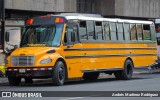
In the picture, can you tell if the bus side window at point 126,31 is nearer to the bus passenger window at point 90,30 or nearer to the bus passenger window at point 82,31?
the bus passenger window at point 90,30

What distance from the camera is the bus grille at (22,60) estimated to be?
2230 centimetres

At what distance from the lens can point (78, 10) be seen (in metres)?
41.8

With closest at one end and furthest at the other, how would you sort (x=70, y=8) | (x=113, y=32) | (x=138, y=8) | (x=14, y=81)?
1. (x=14, y=81)
2. (x=113, y=32)
3. (x=70, y=8)
4. (x=138, y=8)

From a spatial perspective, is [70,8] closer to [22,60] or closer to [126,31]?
[126,31]

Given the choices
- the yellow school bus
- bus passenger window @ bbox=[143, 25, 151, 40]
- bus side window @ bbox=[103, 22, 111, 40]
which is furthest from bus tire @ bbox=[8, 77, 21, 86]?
bus passenger window @ bbox=[143, 25, 151, 40]

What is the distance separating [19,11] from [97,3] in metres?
9.62

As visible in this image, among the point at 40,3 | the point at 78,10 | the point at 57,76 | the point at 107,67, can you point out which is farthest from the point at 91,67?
the point at 78,10

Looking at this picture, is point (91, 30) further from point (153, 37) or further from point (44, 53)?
point (153, 37)

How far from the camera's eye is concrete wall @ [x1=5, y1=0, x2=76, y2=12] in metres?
34.1

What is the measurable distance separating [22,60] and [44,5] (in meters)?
14.3

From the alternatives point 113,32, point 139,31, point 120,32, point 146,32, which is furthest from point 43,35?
point 146,32

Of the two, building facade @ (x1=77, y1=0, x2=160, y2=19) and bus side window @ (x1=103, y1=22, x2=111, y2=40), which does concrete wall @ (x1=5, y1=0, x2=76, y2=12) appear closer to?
building facade @ (x1=77, y1=0, x2=160, y2=19)

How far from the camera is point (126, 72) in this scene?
92.1 ft

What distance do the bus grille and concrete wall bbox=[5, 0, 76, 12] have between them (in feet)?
37.3
